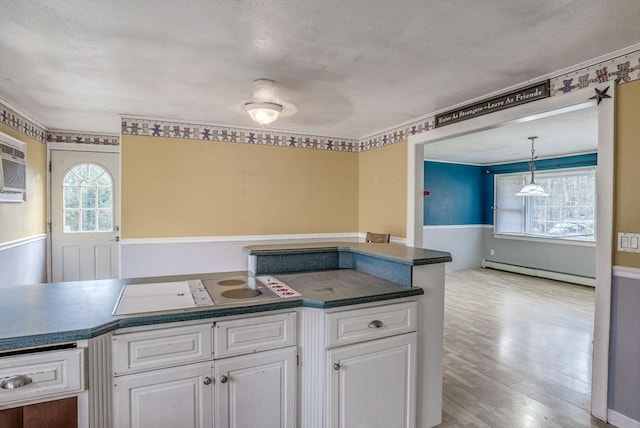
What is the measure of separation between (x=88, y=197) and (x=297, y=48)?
4.21 metres

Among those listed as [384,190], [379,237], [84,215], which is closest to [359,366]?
[379,237]

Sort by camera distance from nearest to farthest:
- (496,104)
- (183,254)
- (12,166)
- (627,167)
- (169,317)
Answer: (169,317) → (627,167) → (496,104) → (12,166) → (183,254)

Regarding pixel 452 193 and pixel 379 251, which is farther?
pixel 452 193

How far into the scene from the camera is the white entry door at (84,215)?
15.4 feet

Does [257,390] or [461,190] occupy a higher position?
[461,190]

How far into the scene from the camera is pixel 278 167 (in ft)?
14.9

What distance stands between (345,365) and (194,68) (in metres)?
2.23

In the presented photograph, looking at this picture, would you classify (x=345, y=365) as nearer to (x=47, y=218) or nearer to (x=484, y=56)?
(x=484, y=56)

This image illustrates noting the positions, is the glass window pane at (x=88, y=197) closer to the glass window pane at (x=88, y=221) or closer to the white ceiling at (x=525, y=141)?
the glass window pane at (x=88, y=221)

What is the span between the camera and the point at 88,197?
486cm

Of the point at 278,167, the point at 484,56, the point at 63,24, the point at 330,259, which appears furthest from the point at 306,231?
the point at 63,24

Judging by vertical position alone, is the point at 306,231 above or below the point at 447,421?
above

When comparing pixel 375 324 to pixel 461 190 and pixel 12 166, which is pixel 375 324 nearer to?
pixel 12 166

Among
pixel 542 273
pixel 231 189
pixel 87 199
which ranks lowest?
pixel 542 273
